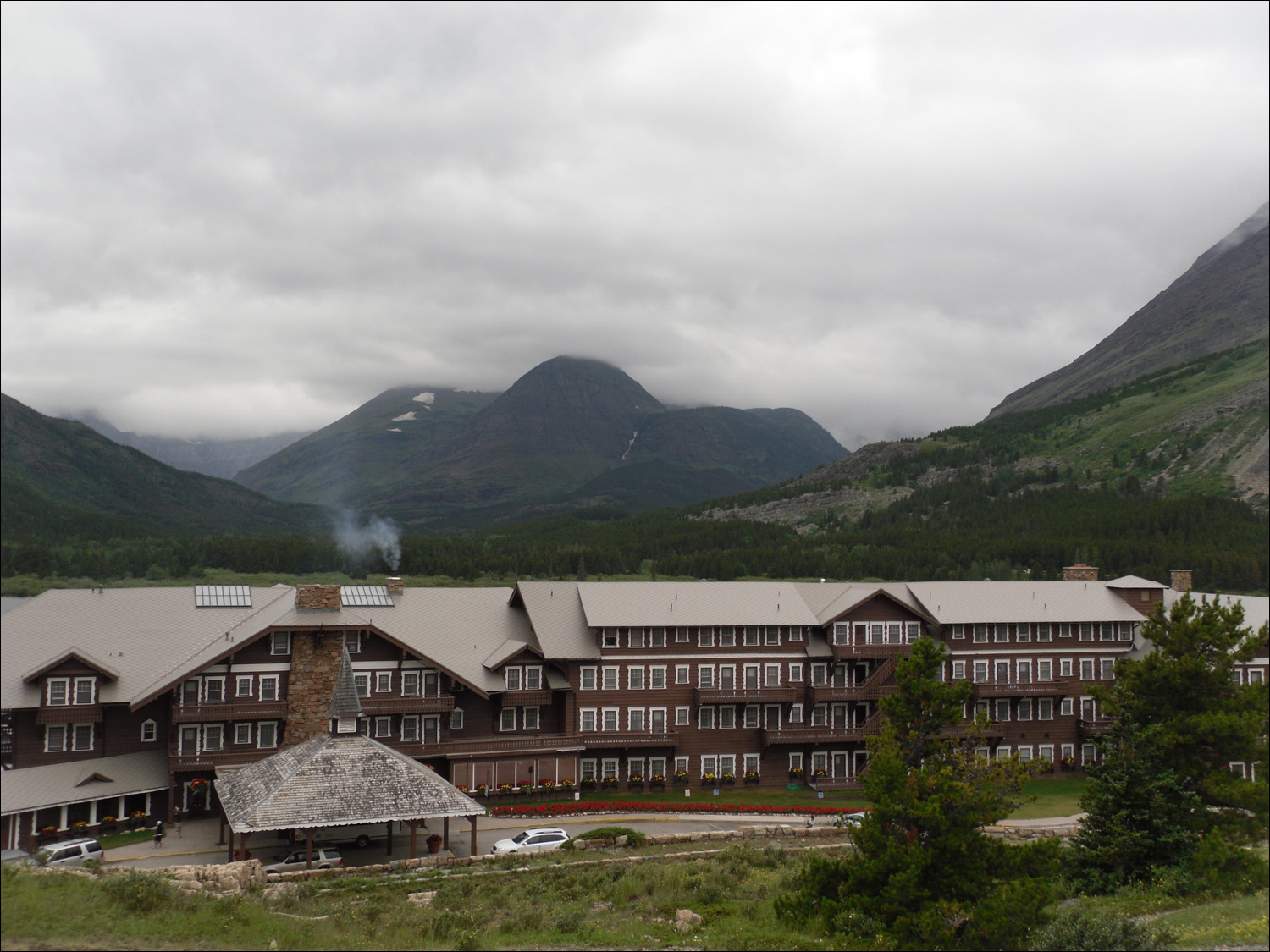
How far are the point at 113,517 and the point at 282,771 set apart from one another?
490 ft

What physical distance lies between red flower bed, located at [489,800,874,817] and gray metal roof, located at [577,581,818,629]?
1084 centimetres

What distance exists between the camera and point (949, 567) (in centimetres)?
15562

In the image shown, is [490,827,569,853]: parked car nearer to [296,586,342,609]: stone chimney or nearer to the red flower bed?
the red flower bed

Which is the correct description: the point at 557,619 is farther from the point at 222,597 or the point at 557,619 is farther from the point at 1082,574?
the point at 1082,574

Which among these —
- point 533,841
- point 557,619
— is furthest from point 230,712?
point 557,619

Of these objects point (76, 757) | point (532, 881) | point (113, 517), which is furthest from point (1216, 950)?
point (113, 517)

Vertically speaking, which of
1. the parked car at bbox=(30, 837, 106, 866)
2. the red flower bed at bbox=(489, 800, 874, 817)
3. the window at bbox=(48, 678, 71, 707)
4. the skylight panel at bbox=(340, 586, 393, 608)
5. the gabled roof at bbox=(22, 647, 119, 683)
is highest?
the skylight panel at bbox=(340, 586, 393, 608)

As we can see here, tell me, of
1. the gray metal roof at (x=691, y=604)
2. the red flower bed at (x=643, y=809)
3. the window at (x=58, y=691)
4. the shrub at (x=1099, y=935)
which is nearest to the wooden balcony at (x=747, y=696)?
the gray metal roof at (x=691, y=604)

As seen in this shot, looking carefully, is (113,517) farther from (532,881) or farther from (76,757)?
(532,881)

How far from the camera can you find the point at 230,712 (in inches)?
1794

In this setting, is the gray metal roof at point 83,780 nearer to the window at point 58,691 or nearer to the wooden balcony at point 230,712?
the wooden balcony at point 230,712

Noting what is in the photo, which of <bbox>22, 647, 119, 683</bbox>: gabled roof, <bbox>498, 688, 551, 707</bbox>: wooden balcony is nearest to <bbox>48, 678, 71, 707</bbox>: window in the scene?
<bbox>22, 647, 119, 683</bbox>: gabled roof

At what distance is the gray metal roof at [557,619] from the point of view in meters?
54.2

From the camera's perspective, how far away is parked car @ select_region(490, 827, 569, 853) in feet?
127
